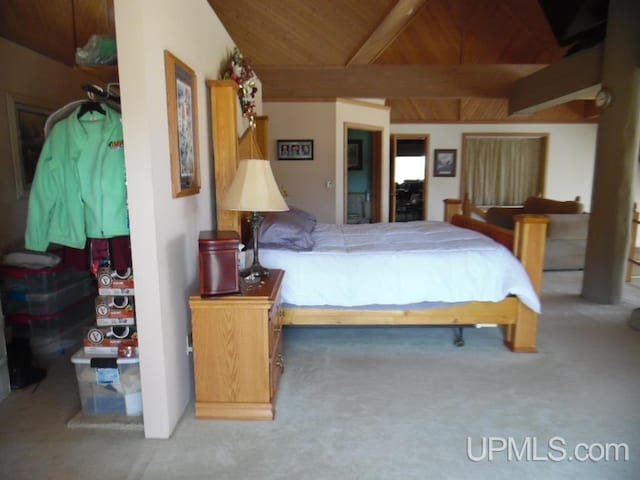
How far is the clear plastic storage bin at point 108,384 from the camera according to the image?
2.10 m

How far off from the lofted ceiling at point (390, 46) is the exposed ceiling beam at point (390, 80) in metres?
0.01

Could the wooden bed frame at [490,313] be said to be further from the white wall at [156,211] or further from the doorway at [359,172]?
the doorway at [359,172]

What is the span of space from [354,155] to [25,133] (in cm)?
622

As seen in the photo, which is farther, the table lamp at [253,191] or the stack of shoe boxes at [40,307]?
the stack of shoe boxes at [40,307]

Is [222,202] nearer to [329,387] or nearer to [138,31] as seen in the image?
[138,31]

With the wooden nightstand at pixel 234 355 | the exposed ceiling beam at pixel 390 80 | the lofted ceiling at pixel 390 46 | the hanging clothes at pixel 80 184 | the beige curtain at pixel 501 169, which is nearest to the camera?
the hanging clothes at pixel 80 184

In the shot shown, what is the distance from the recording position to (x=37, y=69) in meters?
3.14

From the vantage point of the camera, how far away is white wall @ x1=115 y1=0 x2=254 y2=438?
1761mm

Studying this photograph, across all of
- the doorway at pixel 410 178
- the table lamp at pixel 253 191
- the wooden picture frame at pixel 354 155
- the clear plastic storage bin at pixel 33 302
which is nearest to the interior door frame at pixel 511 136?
the doorway at pixel 410 178

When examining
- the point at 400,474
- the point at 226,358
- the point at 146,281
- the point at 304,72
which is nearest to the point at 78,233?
the point at 146,281

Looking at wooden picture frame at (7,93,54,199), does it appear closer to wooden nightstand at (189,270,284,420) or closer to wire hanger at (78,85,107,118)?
Result: wire hanger at (78,85,107,118)

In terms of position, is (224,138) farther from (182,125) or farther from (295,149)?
(295,149)

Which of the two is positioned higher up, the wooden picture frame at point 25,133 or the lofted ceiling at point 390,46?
the lofted ceiling at point 390,46

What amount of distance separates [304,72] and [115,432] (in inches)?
179
